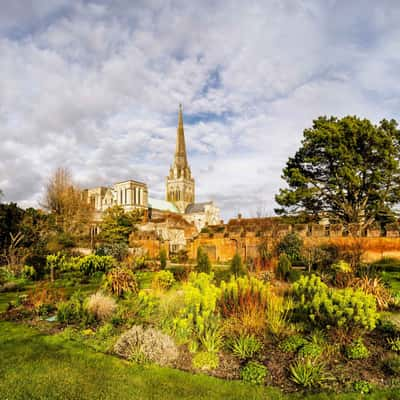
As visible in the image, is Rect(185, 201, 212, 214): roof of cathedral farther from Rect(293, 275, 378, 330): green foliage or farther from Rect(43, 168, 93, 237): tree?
Rect(293, 275, 378, 330): green foliage

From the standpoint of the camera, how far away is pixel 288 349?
4.73 meters

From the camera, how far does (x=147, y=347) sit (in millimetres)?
4773

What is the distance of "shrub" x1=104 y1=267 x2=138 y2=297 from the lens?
8711 mm

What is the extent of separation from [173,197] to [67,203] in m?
73.5

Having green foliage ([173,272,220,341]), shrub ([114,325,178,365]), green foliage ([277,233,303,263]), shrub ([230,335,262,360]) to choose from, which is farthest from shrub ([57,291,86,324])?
green foliage ([277,233,303,263])

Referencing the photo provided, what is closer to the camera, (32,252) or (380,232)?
(32,252)

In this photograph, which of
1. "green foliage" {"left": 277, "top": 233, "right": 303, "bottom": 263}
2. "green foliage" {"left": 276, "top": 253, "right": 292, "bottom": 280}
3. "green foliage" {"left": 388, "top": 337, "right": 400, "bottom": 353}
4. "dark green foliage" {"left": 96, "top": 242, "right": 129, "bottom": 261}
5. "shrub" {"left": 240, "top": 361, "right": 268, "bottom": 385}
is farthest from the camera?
"dark green foliage" {"left": 96, "top": 242, "right": 129, "bottom": 261}

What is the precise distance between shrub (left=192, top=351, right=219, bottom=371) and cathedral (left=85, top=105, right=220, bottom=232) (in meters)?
55.6

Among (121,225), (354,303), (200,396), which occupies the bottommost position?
(200,396)

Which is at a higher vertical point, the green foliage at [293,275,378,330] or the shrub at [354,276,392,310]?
the green foliage at [293,275,378,330]

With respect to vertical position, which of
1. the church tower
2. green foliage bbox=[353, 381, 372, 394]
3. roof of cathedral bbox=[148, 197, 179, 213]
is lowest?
green foliage bbox=[353, 381, 372, 394]

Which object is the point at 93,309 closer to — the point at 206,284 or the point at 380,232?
the point at 206,284

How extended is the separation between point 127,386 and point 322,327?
3451mm

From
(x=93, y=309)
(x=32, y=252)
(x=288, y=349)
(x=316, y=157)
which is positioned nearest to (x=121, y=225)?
(x=32, y=252)
